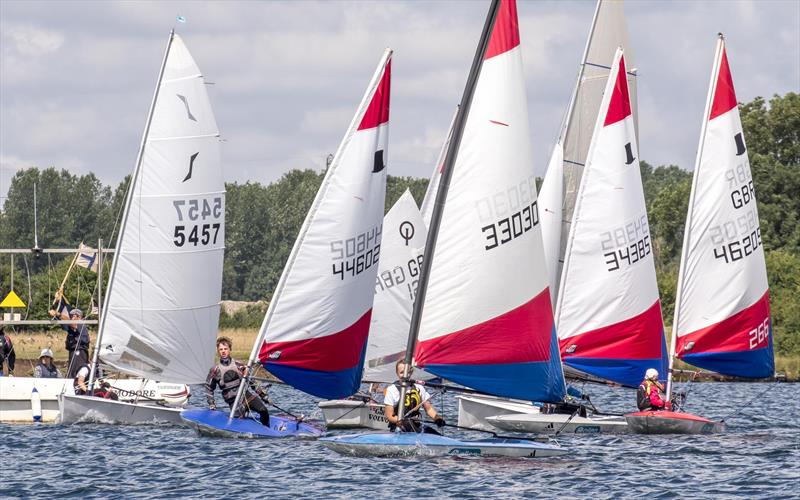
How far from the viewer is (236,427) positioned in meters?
24.6

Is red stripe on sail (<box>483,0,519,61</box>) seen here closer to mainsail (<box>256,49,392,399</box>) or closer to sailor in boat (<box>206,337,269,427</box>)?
mainsail (<box>256,49,392,399</box>)

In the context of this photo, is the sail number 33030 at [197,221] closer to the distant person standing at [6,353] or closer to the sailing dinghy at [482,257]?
the distant person standing at [6,353]

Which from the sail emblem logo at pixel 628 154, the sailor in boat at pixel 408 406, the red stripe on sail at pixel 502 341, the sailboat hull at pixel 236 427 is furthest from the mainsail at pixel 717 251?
the sailor in boat at pixel 408 406

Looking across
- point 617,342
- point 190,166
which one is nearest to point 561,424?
point 617,342

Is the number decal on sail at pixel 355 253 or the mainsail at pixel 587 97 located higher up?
the mainsail at pixel 587 97

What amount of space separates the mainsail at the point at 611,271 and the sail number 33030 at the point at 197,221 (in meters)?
6.50

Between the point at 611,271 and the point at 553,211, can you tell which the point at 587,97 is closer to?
the point at 553,211

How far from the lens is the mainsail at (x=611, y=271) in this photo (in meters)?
28.1

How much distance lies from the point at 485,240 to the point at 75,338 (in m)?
12.3

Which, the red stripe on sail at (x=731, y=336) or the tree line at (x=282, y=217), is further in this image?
the tree line at (x=282, y=217)

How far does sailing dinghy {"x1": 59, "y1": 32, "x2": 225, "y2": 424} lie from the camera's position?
88.4ft

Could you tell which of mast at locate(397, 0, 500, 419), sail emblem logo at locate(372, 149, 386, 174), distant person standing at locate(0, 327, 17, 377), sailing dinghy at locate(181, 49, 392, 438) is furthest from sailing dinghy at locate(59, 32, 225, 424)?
mast at locate(397, 0, 500, 419)

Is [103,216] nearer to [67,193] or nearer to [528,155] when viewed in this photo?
[67,193]

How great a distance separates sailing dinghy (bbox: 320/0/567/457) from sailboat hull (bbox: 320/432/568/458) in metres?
0.01
